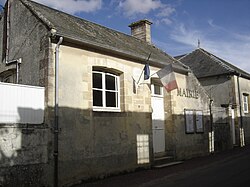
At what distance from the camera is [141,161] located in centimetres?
970

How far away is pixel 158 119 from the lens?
11305 millimetres

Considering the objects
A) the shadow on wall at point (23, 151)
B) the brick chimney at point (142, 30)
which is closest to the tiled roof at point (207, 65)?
the brick chimney at point (142, 30)

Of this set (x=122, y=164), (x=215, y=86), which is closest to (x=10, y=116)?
(x=122, y=164)

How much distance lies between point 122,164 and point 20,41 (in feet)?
15.9

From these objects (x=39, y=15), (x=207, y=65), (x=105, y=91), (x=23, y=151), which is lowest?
(x=23, y=151)

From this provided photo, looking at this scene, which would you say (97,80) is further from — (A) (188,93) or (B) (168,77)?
(A) (188,93)

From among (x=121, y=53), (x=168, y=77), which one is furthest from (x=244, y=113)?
(x=121, y=53)

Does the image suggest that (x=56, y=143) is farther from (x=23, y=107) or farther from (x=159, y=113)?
(x=159, y=113)

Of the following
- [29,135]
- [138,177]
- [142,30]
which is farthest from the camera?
[142,30]

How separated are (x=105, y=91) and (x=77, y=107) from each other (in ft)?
4.52

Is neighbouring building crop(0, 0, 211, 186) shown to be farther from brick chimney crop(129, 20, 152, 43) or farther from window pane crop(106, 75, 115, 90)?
brick chimney crop(129, 20, 152, 43)

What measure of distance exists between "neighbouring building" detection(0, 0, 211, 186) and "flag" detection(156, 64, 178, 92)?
630 mm

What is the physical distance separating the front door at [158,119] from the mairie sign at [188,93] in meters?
0.92

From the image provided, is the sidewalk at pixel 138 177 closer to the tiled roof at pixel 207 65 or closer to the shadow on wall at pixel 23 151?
the shadow on wall at pixel 23 151
